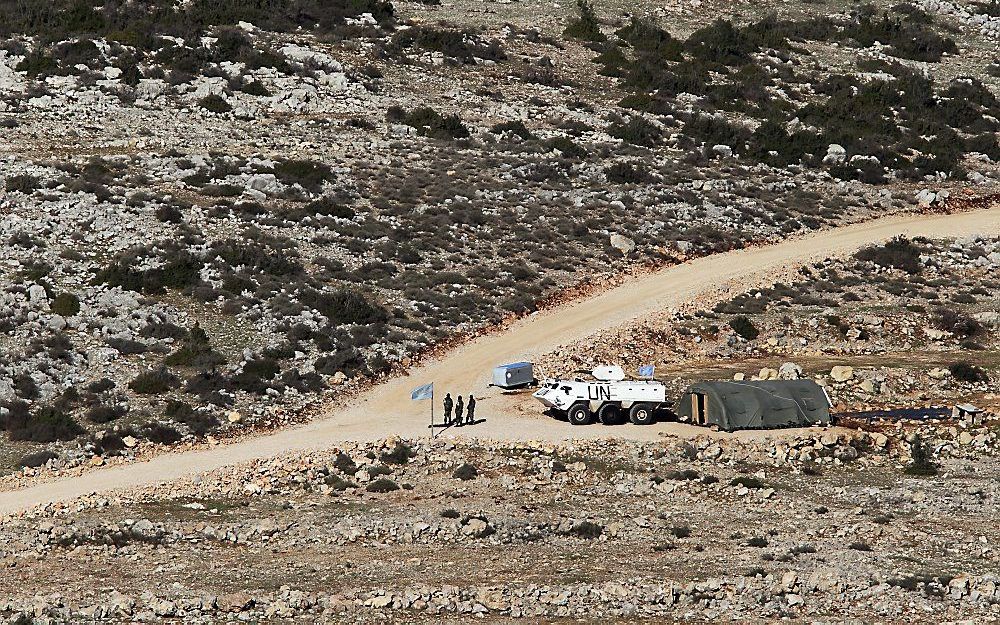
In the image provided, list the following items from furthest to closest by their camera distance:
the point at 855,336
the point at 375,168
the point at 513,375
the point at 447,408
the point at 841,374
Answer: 1. the point at 375,168
2. the point at 855,336
3. the point at 841,374
4. the point at 513,375
5. the point at 447,408

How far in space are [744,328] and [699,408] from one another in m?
11.6

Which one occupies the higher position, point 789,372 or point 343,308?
point 343,308

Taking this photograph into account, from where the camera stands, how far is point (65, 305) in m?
59.4

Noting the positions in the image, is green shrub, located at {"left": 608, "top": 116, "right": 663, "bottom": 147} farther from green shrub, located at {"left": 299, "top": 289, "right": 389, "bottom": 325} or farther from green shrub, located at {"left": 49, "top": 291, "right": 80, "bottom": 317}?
green shrub, located at {"left": 49, "top": 291, "right": 80, "bottom": 317}

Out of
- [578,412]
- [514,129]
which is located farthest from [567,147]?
[578,412]

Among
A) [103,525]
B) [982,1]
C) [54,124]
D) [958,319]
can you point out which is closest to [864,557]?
[103,525]

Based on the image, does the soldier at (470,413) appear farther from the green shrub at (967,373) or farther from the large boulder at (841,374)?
the green shrub at (967,373)

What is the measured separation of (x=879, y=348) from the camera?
2566 inches

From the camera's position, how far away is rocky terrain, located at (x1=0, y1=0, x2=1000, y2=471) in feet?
191

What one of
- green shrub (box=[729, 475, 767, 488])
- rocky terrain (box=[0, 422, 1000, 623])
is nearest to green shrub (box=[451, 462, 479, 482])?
rocky terrain (box=[0, 422, 1000, 623])

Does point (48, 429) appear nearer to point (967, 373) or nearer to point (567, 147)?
point (967, 373)

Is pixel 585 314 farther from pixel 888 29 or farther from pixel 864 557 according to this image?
pixel 888 29

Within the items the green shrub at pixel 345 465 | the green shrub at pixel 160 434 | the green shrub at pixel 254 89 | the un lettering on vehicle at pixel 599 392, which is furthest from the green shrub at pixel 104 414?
the green shrub at pixel 254 89

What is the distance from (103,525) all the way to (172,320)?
18248mm
